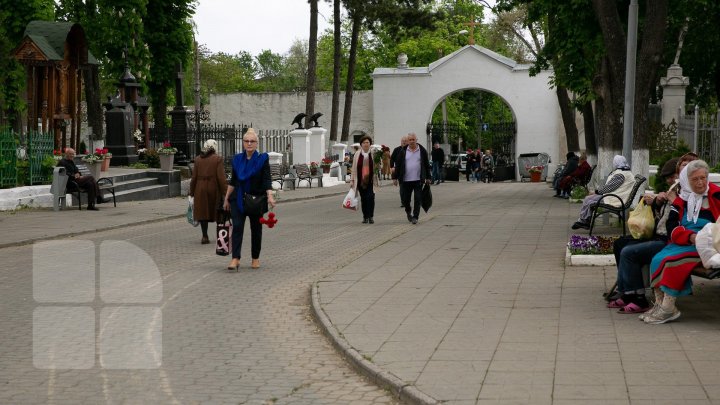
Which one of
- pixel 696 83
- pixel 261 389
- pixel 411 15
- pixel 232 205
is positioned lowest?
pixel 261 389

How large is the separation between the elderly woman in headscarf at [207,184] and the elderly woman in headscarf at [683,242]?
8.63 metres

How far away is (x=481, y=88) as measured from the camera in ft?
189

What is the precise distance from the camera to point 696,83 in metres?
39.7

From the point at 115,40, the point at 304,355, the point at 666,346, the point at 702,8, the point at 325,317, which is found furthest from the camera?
the point at 115,40

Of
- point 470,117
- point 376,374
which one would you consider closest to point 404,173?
point 376,374

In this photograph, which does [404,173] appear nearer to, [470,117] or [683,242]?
[683,242]

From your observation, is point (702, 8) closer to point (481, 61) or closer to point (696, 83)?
point (696, 83)

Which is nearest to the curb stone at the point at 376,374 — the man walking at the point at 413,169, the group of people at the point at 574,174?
the man walking at the point at 413,169

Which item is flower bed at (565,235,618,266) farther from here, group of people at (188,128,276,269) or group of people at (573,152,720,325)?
group of people at (188,128,276,269)

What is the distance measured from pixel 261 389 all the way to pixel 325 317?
244cm

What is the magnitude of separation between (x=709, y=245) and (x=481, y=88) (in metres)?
49.5

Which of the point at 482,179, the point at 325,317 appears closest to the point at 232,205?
the point at 325,317

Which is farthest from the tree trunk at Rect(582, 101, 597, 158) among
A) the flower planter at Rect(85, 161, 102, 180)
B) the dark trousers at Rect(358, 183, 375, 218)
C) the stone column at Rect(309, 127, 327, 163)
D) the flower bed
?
the flower bed

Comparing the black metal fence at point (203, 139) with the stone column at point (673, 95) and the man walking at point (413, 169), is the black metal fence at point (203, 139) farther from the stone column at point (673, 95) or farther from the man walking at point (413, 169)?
the man walking at point (413, 169)
